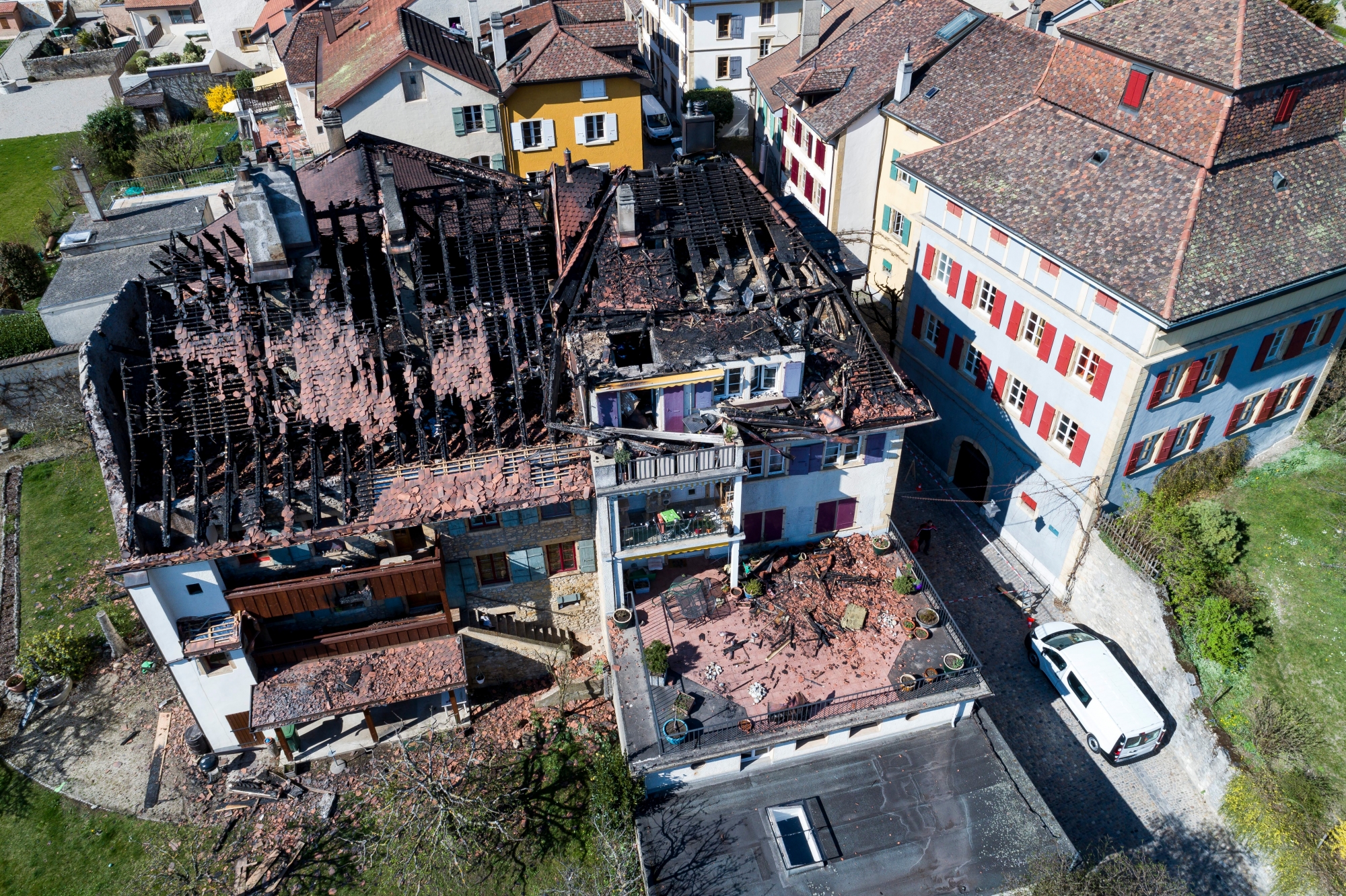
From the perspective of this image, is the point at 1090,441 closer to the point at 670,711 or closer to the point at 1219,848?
the point at 1219,848

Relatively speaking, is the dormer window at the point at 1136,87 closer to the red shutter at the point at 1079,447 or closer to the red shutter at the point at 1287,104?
the red shutter at the point at 1287,104

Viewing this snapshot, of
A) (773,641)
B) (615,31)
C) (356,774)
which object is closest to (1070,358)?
(773,641)

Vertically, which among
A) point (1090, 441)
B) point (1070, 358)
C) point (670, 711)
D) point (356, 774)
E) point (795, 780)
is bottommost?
point (356, 774)

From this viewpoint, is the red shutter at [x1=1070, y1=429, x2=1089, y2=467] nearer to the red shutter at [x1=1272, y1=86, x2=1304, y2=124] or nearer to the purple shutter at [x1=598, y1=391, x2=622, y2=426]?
the red shutter at [x1=1272, y1=86, x2=1304, y2=124]

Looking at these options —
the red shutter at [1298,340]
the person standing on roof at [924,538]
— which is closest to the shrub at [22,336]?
the person standing on roof at [924,538]

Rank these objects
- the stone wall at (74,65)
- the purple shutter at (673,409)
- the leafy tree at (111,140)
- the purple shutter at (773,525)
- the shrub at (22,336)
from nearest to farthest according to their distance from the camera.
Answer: the purple shutter at (673,409) < the purple shutter at (773,525) < the shrub at (22,336) < the leafy tree at (111,140) < the stone wall at (74,65)
